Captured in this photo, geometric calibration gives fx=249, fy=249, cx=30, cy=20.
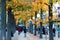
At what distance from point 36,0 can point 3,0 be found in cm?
843

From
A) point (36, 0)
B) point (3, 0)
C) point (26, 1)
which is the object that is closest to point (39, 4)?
point (36, 0)

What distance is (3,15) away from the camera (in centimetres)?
1414

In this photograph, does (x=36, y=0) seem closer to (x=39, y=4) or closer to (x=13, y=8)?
(x=39, y=4)

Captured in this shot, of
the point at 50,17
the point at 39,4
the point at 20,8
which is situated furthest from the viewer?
the point at 39,4

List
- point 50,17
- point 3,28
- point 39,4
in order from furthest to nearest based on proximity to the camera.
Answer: point 39,4
point 50,17
point 3,28

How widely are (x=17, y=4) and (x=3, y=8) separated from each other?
5523mm

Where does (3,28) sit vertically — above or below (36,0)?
below

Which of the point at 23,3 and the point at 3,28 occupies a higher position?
the point at 23,3

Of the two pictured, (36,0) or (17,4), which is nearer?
(17,4)

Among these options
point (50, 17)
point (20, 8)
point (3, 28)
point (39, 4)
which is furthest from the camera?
point (39, 4)

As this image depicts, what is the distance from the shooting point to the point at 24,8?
791 inches

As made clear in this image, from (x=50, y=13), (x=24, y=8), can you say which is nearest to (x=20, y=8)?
(x=24, y=8)

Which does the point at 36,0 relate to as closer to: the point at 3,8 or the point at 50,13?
the point at 50,13

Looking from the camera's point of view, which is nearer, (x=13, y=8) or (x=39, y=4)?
(x=13, y=8)
